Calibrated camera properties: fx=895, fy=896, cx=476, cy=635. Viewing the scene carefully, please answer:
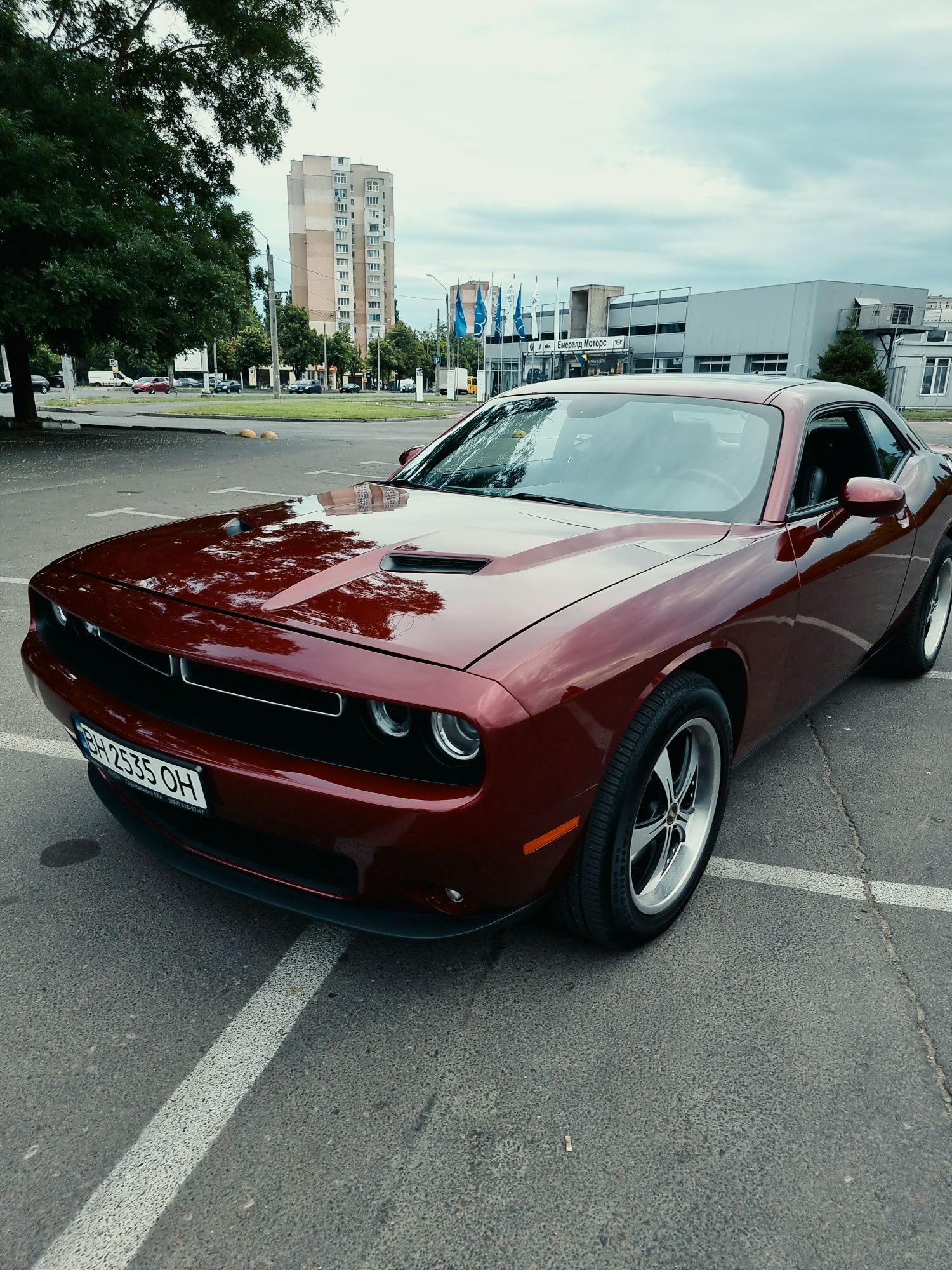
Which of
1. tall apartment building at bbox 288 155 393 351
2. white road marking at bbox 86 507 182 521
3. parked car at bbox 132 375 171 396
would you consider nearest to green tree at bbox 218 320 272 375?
parked car at bbox 132 375 171 396

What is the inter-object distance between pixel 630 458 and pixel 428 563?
1.12 metres

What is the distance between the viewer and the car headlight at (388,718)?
192 centimetres

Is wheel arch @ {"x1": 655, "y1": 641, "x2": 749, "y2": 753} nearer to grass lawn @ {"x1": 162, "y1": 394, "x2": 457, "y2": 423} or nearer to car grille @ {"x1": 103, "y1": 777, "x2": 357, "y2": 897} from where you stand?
car grille @ {"x1": 103, "y1": 777, "x2": 357, "y2": 897}

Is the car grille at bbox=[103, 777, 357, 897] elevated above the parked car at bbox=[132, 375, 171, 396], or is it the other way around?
the car grille at bbox=[103, 777, 357, 897]

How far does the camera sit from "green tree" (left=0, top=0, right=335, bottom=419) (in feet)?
→ 44.8

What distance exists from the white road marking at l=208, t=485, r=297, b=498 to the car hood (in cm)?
810

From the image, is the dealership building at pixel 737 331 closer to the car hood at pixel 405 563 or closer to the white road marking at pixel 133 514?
the white road marking at pixel 133 514

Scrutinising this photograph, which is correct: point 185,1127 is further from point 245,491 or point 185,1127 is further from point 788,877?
point 245,491

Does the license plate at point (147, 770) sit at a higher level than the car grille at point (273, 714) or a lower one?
lower

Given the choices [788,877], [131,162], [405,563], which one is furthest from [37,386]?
[788,877]

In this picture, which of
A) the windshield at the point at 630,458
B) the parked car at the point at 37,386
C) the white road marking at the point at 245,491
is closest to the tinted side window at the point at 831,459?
the windshield at the point at 630,458

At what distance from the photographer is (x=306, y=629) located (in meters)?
2.00

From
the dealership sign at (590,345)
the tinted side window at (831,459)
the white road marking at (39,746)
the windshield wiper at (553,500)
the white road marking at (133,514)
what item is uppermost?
the dealership sign at (590,345)

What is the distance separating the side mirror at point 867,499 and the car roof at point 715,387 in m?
0.41
